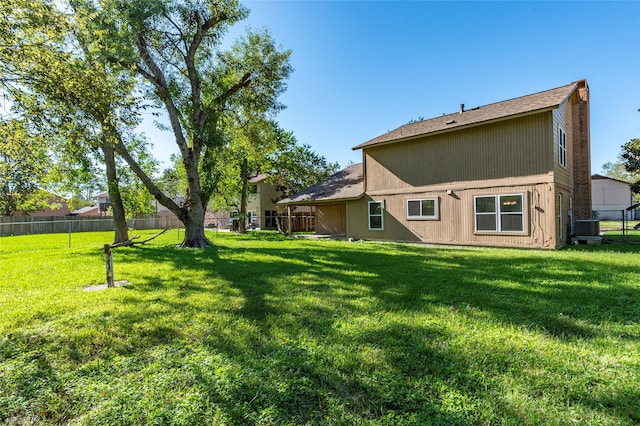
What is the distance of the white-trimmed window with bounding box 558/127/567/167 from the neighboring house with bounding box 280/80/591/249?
35 millimetres

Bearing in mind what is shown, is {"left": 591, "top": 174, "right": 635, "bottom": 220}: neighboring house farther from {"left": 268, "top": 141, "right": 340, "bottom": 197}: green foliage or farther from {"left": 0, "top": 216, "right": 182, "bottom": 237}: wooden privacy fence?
{"left": 0, "top": 216, "right": 182, "bottom": 237}: wooden privacy fence

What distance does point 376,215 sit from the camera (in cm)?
1451

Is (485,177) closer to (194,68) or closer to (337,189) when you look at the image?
(337,189)

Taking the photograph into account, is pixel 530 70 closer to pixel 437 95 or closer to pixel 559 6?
pixel 559 6

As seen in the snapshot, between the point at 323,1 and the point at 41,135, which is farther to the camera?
the point at 323,1

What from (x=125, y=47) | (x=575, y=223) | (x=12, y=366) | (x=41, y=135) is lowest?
(x=12, y=366)

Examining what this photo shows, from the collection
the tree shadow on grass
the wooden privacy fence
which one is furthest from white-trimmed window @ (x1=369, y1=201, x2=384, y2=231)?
the wooden privacy fence

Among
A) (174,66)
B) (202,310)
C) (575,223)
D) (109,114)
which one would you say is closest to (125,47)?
(174,66)

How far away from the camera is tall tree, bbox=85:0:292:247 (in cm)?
1020

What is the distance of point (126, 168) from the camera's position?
550 inches

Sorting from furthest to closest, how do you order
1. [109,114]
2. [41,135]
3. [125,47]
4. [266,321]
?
[125,47] < [109,114] < [41,135] < [266,321]

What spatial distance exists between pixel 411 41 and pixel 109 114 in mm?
12289

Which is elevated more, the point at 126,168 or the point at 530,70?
the point at 530,70

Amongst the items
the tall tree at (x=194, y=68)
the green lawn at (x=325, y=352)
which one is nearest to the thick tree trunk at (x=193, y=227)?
the tall tree at (x=194, y=68)
